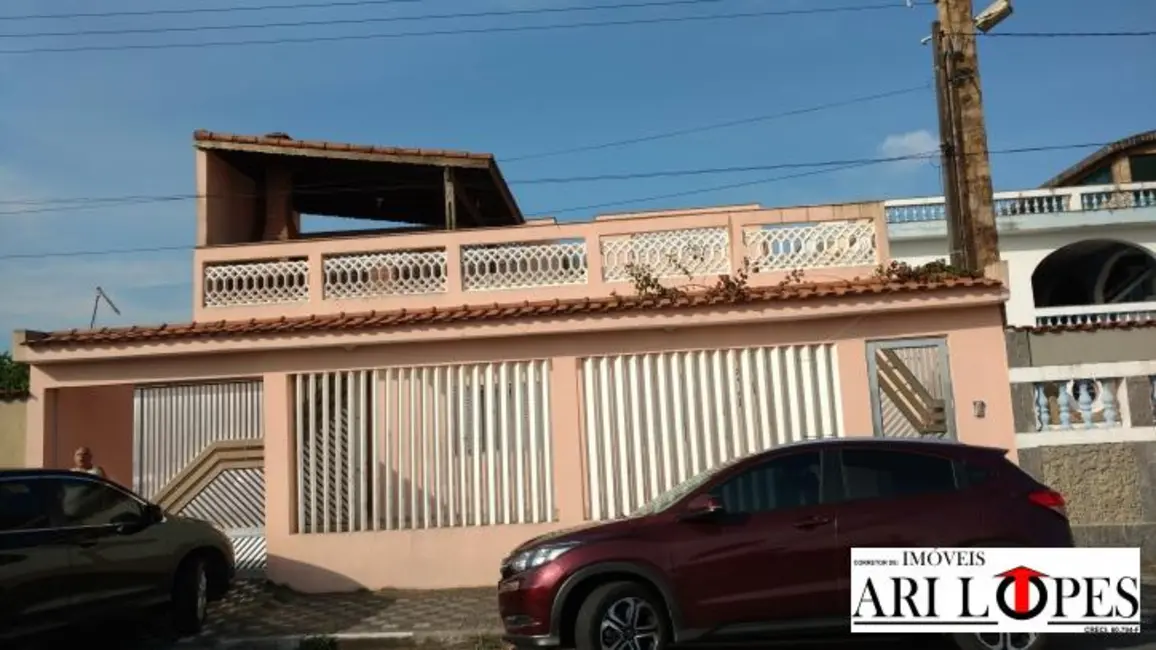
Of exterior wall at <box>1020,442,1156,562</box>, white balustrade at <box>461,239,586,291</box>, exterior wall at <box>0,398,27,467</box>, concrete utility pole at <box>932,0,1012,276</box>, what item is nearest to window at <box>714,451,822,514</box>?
exterior wall at <box>1020,442,1156,562</box>

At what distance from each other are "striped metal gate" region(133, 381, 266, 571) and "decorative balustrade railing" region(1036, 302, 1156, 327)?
1363cm

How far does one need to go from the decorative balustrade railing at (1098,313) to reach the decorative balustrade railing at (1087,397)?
278 inches

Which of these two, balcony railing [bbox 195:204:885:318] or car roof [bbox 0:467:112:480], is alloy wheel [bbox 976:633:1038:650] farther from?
car roof [bbox 0:467:112:480]

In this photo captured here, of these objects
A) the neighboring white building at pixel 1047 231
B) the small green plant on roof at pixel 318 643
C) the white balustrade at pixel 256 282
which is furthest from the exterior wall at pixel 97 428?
the neighboring white building at pixel 1047 231

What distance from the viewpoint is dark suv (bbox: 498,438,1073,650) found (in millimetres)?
6273

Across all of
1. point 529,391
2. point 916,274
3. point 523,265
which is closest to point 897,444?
point 916,274

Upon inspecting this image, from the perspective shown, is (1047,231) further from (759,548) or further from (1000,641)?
(759,548)

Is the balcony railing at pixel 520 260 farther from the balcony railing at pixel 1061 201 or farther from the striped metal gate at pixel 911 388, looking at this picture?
the balcony railing at pixel 1061 201

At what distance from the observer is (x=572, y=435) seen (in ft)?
33.9

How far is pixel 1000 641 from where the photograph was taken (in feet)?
20.9

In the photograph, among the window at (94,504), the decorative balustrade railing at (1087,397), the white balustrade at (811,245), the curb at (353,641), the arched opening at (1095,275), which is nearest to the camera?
the window at (94,504)

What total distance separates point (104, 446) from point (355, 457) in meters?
3.89

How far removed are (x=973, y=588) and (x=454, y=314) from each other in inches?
237

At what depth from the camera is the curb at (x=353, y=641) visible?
7.84m
